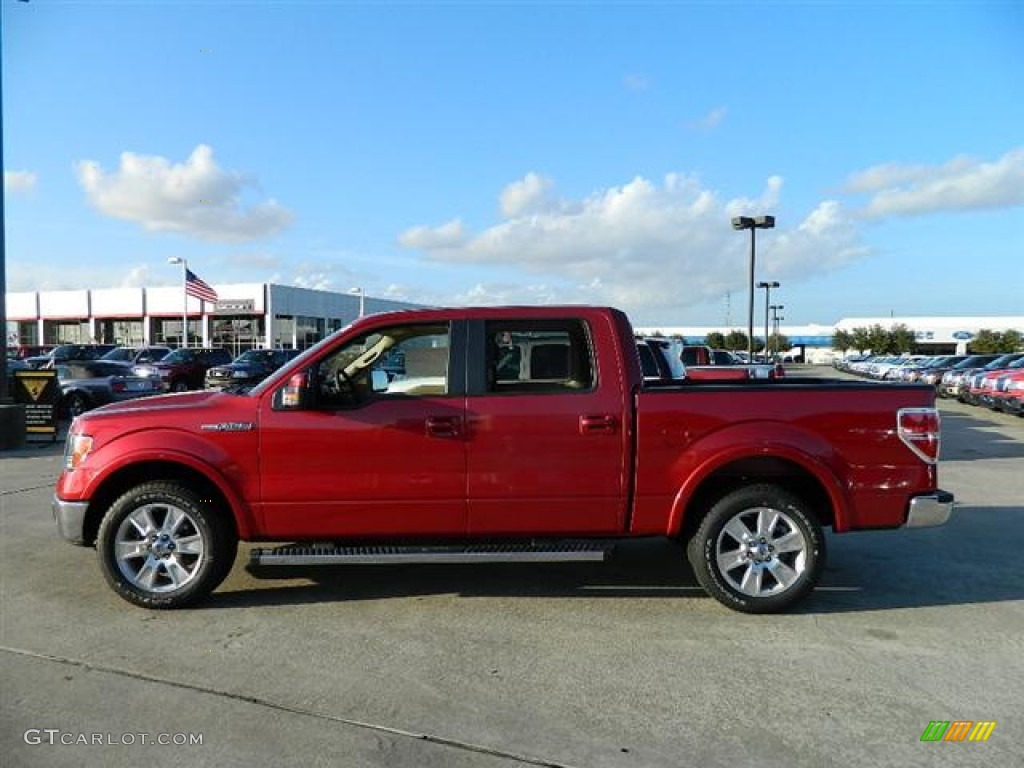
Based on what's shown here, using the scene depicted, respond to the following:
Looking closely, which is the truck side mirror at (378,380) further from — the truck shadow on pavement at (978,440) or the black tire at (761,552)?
the truck shadow on pavement at (978,440)

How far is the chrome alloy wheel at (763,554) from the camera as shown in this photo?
4.92 meters

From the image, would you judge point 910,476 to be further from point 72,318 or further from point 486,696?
point 72,318

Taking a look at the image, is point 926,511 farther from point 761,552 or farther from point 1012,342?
point 1012,342

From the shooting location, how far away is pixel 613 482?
16.1 ft

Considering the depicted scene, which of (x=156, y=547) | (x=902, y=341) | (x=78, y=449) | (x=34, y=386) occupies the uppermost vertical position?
(x=902, y=341)

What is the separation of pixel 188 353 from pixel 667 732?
27011 mm

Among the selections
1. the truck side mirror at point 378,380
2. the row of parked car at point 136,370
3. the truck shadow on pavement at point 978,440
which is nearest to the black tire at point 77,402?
the row of parked car at point 136,370

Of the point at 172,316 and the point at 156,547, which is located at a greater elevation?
the point at 172,316

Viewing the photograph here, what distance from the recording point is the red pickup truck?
4879 mm

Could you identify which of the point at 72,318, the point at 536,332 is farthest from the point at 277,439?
the point at 72,318

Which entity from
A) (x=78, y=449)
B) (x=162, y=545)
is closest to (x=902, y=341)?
(x=162, y=545)

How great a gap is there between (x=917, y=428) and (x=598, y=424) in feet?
6.60

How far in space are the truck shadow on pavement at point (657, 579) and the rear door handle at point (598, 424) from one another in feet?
4.04

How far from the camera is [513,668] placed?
4.12m
